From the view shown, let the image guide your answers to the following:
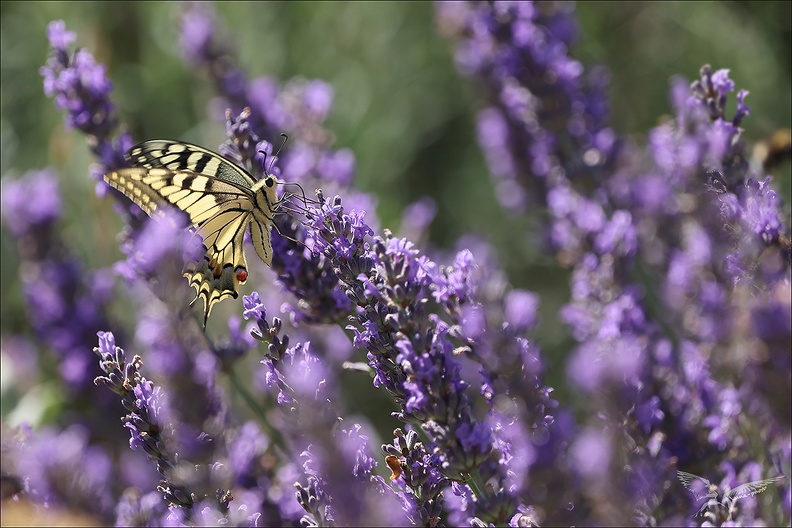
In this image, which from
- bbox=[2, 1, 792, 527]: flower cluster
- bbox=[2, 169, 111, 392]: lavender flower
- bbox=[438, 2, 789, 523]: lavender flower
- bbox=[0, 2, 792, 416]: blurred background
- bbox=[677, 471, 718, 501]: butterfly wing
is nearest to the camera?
bbox=[2, 1, 792, 527]: flower cluster

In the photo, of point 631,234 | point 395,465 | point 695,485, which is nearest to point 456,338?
point 395,465

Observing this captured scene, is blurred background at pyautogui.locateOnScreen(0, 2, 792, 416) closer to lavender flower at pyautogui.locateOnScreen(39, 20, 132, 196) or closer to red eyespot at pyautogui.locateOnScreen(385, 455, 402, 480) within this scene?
lavender flower at pyautogui.locateOnScreen(39, 20, 132, 196)

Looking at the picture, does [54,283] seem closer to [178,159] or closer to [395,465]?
[178,159]

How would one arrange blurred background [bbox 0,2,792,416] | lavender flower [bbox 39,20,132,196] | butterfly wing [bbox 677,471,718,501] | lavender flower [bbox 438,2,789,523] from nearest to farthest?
lavender flower [bbox 438,2,789,523], butterfly wing [bbox 677,471,718,501], lavender flower [bbox 39,20,132,196], blurred background [bbox 0,2,792,416]

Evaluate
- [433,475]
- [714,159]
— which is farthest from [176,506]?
[714,159]

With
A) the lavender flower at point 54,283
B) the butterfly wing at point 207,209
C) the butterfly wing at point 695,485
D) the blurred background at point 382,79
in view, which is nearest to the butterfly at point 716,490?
the butterfly wing at point 695,485

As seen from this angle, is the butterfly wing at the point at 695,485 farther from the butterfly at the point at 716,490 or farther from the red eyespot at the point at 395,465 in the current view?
the red eyespot at the point at 395,465

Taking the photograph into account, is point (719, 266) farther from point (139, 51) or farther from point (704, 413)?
point (139, 51)

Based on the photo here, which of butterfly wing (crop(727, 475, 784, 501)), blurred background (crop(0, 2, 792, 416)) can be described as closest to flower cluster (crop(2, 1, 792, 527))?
butterfly wing (crop(727, 475, 784, 501))
